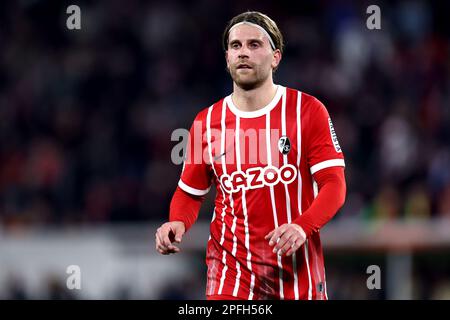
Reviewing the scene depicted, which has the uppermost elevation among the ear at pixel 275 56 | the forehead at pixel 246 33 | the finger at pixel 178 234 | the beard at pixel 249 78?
the forehead at pixel 246 33

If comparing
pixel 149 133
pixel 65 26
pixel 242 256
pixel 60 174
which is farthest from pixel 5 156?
pixel 242 256

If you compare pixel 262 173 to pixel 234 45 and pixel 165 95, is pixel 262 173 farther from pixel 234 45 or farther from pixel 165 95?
pixel 165 95

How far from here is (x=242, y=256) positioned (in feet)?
Result: 18.7

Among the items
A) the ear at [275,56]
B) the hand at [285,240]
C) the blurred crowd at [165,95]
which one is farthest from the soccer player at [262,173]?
the blurred crowd at [165,95]

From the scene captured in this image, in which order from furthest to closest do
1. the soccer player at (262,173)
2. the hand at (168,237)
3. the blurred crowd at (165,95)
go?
1. the blurred crowd at (165,95)
2. the soccer player at (262,173)
3. the hand at (168,237)

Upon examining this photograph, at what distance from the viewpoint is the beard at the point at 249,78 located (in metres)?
5.68

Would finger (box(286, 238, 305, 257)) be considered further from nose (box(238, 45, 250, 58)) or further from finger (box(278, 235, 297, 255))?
nose (box(238, 45, 250, 58))

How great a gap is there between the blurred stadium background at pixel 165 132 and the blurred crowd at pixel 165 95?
0.08 ft

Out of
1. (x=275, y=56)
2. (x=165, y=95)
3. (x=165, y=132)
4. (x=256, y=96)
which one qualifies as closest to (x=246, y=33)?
(x=275, y=56)

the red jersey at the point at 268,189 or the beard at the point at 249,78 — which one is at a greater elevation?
the beard at the point at 249,78

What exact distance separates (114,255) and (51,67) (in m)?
4.74

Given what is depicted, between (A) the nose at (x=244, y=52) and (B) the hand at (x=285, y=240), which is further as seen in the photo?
(A) the nose at (x=244, y=52)

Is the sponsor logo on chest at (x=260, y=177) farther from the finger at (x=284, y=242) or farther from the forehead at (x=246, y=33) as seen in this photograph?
the forehead at (x=246, y=33)

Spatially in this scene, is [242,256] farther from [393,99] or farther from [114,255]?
[393,99]
